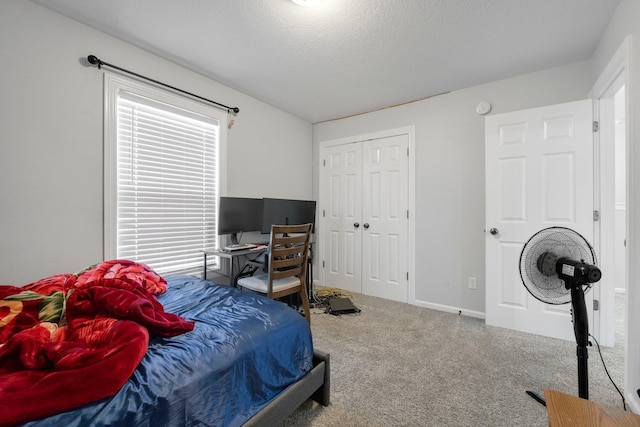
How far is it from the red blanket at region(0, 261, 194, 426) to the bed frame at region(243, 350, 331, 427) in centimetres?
51

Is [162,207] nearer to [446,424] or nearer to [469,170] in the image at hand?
[446,424]

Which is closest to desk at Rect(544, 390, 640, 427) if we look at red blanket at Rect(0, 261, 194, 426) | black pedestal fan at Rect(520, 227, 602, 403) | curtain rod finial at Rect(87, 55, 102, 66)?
black pedestal fan at Rect(520, 227, 602, 403)

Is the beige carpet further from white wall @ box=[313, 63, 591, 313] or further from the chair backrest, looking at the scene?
the chair backrest

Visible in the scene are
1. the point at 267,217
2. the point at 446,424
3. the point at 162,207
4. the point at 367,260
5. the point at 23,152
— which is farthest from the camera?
the point at 367,260

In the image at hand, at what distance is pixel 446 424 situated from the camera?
1420mm

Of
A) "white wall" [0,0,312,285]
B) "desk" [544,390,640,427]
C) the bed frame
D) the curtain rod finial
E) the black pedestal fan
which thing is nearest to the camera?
"desk" [544,390,640,427]

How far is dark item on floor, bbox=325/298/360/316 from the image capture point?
9.70ft

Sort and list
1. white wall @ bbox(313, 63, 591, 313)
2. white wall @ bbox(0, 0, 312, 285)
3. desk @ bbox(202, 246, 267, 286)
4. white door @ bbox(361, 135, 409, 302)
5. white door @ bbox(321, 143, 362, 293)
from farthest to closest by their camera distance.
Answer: white door @ bbox(321, 143, 362, 293)
white door @ bbox(361, 135, 409, 302)
white wall @ bbox(313, 63, 591, 313)
desk @ bbox(202, 246, 267, 286)
white wall @ bbox(0, 0, 312, 285)

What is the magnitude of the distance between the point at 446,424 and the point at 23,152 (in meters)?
3.05

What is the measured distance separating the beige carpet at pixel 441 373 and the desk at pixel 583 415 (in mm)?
851

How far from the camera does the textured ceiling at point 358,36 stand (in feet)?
5.86

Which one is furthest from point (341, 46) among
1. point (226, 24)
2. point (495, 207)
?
point (495, 207)

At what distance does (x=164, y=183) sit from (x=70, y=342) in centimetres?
181

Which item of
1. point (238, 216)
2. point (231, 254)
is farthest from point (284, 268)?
point (238, 216)
